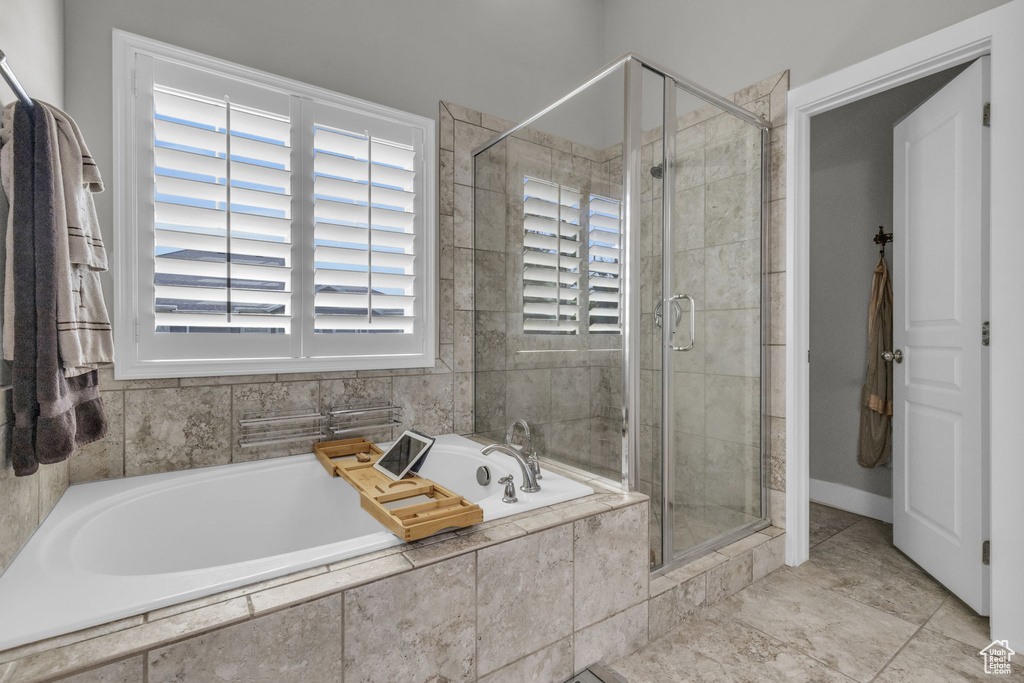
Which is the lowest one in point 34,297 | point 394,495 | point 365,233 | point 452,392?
point 394,495

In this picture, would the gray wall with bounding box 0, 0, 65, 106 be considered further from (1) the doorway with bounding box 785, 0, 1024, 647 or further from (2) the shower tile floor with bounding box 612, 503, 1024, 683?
(1) the doorway with bounding box 785, 0, 1024, 647

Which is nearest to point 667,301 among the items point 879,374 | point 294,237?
point 294,237

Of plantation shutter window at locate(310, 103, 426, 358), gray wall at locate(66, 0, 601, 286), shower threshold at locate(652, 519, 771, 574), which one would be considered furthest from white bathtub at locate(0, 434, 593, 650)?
gray wall at locate(66, 0, 601, 286)

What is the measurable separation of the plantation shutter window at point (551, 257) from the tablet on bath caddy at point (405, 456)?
720 mm

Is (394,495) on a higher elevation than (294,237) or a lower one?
lower

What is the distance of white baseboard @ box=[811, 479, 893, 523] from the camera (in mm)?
2727

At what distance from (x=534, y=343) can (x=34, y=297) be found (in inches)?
63.0

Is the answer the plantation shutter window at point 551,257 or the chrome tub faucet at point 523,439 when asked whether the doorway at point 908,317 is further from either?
the chrome tub faucet at point 523,439

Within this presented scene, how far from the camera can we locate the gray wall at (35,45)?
117 centimetres

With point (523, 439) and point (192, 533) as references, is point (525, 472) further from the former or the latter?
point (192, 533)

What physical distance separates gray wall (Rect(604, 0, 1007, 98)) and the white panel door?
278 mm

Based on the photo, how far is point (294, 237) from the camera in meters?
2.02
